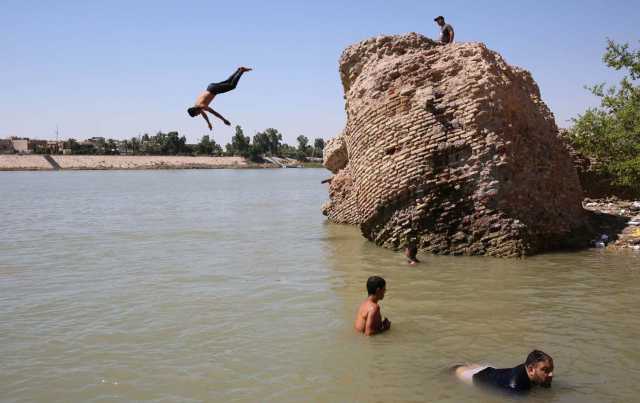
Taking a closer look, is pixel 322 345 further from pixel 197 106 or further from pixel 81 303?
pixel 197 106

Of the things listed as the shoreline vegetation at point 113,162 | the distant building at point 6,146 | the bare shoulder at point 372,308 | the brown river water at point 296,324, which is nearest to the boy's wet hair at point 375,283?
the bare shoulder at point 372,308

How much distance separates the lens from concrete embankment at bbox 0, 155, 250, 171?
81.6 metres

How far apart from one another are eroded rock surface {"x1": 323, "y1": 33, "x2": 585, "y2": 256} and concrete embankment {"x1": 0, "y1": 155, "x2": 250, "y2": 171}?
269ft

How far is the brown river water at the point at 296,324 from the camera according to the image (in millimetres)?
5141

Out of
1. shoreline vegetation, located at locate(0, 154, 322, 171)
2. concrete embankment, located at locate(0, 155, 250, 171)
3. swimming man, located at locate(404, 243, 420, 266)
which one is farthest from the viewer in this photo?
shoreline vegetation, located at locate(0, 154, 322, 171)

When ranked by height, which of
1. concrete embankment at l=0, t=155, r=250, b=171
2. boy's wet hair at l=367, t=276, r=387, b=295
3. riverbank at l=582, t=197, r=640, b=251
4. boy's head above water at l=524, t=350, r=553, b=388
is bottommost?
boy's head above water at l=524, t=350, r=553, b=388

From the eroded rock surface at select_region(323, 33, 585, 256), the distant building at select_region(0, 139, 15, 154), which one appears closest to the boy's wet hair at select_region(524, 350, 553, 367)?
the eroded rock surface at select_region(323, 33, 585, 256)

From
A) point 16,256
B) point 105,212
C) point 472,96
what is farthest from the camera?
point 105,212

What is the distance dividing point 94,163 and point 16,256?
8101cm

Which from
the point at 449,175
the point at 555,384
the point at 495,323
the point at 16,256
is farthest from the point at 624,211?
the point at 16,256

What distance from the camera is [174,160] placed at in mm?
98312

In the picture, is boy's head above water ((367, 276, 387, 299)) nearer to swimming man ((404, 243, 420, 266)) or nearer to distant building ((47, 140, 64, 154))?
swimming man ((404, 243, 420, 266))

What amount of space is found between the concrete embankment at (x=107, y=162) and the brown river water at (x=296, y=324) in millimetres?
77660

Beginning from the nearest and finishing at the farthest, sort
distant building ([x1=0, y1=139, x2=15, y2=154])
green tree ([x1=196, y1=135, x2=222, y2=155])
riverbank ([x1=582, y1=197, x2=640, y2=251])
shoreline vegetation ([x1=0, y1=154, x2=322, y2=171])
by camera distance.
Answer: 1. riverbank ([x1=582, y1=197, x2=640, y2=251])
2. shoreline vegetation ([x1=0, y1=154, x2=322, y2=171])
3. distant building ([x1=0, y1=139, x2=15, y2=154])
4. green tree ([x1=196, y1=135, x2=222, y2=155])
